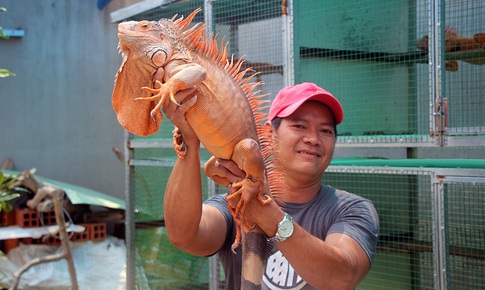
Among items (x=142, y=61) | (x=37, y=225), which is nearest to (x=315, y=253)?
(x=142, y=61)

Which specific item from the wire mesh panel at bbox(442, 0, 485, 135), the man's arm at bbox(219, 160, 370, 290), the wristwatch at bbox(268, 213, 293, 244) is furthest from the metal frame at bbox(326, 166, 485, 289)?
the wristwatch at bbox(268, 213, 293, 244)

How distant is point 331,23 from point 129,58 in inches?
102

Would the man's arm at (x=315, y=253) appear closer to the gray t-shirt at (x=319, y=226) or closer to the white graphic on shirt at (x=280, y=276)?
the gray t-shirt at (x=319, y=226)

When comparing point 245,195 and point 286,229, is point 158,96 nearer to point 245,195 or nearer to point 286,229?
point 245,195

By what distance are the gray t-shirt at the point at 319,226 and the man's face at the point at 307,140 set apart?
13 centimetres

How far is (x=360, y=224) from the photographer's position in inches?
85.9

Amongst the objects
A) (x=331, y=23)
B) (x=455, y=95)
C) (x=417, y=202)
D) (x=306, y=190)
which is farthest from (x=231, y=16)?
(x=306, y=190)

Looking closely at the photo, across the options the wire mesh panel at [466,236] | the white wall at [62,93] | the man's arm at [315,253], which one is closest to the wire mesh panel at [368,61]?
the wire mesh panel at [466,236]

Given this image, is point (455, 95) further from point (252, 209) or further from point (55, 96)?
point (55, 96)

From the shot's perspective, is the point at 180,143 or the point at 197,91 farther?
the point at 180,143

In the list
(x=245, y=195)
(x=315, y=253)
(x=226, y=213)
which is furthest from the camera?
(x=226, y=213)

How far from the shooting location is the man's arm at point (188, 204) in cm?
186

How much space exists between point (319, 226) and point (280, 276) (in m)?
0.25

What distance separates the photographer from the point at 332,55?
4.10 metres
